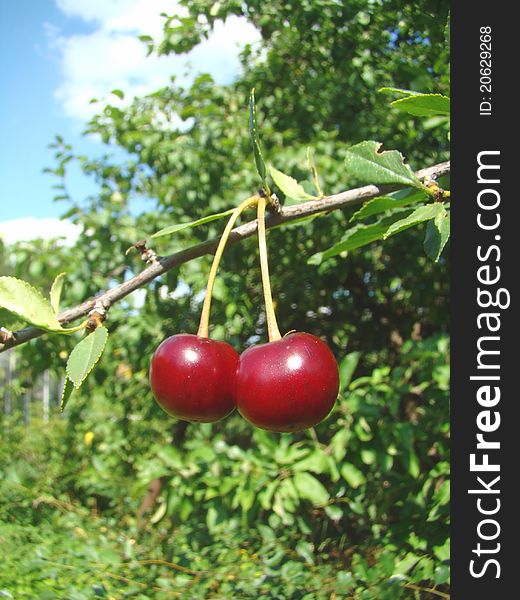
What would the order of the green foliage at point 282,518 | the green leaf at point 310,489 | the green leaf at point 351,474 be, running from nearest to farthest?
the green foliage at point 282,518 → the green leaf at point 310,489 → the green leaf at point 351,474

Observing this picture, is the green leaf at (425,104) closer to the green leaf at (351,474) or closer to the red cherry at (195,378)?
the red cherry at (195,378)

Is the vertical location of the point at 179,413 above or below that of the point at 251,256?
below

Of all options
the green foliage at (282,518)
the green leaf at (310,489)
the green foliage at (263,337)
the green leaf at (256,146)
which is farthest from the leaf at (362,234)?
the green leaf at (310,489)

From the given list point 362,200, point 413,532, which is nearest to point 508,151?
point 362,200

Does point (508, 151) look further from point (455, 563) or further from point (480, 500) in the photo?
point (455, 563)

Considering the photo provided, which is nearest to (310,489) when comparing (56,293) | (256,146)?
(56,293)

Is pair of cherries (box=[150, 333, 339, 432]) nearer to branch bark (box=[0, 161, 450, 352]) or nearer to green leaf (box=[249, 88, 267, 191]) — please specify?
branch bark (box=[0, 161, 450, 352])
